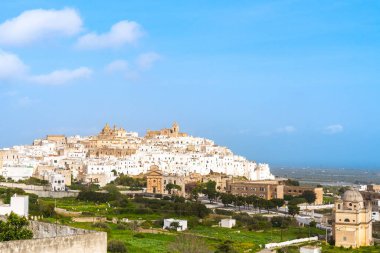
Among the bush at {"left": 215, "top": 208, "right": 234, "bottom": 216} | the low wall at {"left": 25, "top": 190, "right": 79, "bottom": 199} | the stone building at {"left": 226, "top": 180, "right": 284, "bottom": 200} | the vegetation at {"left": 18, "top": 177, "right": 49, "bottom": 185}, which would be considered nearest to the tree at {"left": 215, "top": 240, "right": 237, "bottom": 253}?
the bush at {"left": 215, "top": 208, "right": 234, "bottom": 216}

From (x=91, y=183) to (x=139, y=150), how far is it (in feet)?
70.3

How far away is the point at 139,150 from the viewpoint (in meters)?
83.3

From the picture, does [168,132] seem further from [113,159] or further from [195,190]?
[195,190]

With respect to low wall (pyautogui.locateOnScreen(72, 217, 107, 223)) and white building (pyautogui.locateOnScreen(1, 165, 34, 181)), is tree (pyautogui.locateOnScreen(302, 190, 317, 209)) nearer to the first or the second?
low wall (pyautogui.locateOnScreen(72, 217, 107, 223))

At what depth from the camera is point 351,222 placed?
36.0 meters

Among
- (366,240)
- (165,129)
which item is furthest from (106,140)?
(366,240)

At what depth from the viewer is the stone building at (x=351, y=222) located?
35688 mm

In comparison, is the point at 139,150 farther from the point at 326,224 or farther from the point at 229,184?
the point at 326,224

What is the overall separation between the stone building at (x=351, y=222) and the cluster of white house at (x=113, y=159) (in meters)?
26.9

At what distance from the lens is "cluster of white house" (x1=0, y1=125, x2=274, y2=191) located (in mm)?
63159

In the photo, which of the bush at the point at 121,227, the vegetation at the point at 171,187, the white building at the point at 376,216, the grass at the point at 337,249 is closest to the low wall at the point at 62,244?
the grass at the point at 337,249

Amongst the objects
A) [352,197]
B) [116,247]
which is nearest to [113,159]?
[352,197]

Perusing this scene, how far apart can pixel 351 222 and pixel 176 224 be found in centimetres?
1006

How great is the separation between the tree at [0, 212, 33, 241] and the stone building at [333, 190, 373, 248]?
77.2 feet
